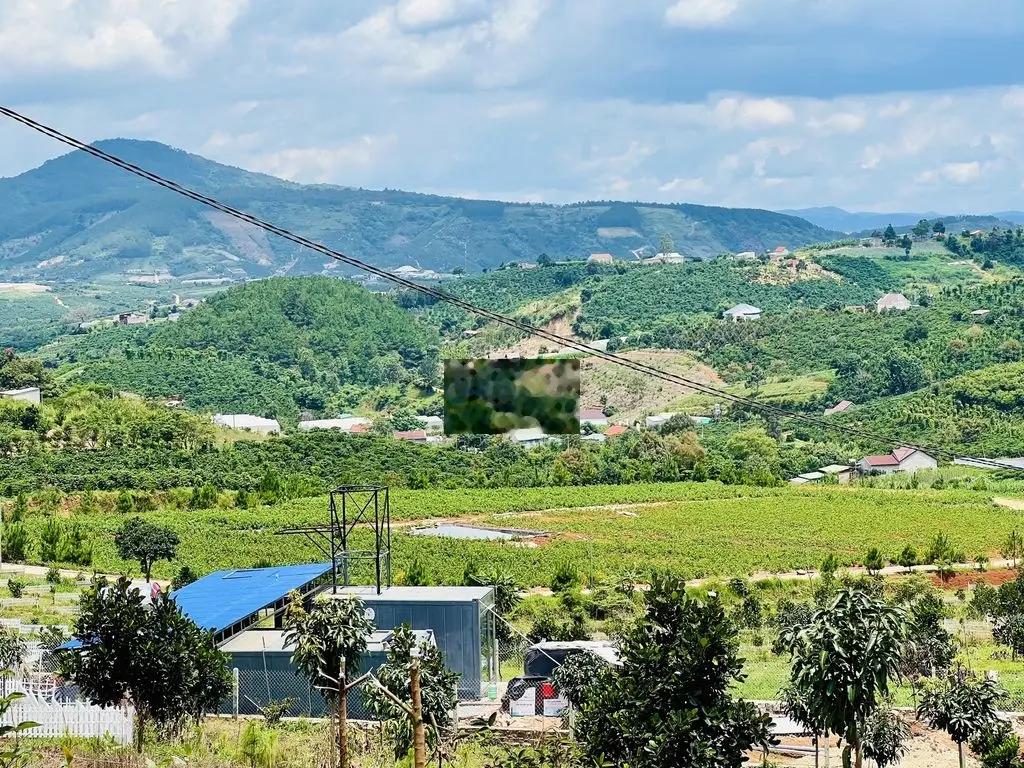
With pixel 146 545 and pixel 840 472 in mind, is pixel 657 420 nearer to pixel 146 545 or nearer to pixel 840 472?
pixel 840 472

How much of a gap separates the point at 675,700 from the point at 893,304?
Result: 9043 centimetres

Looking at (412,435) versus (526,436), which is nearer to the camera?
(526,436)

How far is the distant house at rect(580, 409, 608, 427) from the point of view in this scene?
261 feet

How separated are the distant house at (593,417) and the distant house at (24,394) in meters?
31.1

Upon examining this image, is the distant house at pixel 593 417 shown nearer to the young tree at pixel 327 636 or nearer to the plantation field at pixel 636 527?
the plantation field at pixel 636 527

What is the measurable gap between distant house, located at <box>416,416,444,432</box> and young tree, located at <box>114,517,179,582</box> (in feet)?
148

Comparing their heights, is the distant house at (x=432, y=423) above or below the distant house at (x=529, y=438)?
above

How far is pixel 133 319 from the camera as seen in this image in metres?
140

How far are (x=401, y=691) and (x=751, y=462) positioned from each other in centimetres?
4765

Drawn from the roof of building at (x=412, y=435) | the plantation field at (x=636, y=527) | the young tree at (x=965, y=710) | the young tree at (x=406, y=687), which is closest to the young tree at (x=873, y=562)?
the plantation field at (x=636, y=527)

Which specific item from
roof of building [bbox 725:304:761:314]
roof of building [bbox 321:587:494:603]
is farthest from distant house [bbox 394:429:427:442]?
roof of building [bbox 321:587:494:603]

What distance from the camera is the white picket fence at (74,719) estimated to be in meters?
14.6

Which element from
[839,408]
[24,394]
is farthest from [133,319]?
[839,408]

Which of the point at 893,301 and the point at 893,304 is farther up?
the point at 893,301
